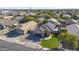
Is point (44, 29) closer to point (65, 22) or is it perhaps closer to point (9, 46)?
point (65, 22)

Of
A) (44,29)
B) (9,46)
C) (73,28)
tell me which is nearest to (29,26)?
(44,29)

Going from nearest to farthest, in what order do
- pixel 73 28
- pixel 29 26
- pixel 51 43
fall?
pixel 51 43, pixel 73 28, pixel 29 26

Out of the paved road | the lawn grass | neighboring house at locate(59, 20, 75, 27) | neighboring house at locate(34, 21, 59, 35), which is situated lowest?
the paved road

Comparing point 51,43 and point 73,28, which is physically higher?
point 73,28

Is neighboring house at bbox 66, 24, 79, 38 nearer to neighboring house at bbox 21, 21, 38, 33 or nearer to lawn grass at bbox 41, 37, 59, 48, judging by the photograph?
lawn grass at bbox 41, 37, 59, 48

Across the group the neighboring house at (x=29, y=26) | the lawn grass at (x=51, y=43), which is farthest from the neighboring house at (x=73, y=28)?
the neighboring house at (x=29, y=26)

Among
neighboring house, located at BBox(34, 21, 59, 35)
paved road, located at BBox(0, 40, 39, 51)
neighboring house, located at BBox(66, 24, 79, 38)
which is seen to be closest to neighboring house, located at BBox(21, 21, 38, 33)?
neighboring house, located at BBox(34, 21, 59, 35)

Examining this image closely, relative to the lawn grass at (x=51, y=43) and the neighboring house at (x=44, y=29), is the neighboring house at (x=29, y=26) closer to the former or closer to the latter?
the neighboring house at (x=44, y=29)

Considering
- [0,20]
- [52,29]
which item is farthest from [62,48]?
[0,20]
